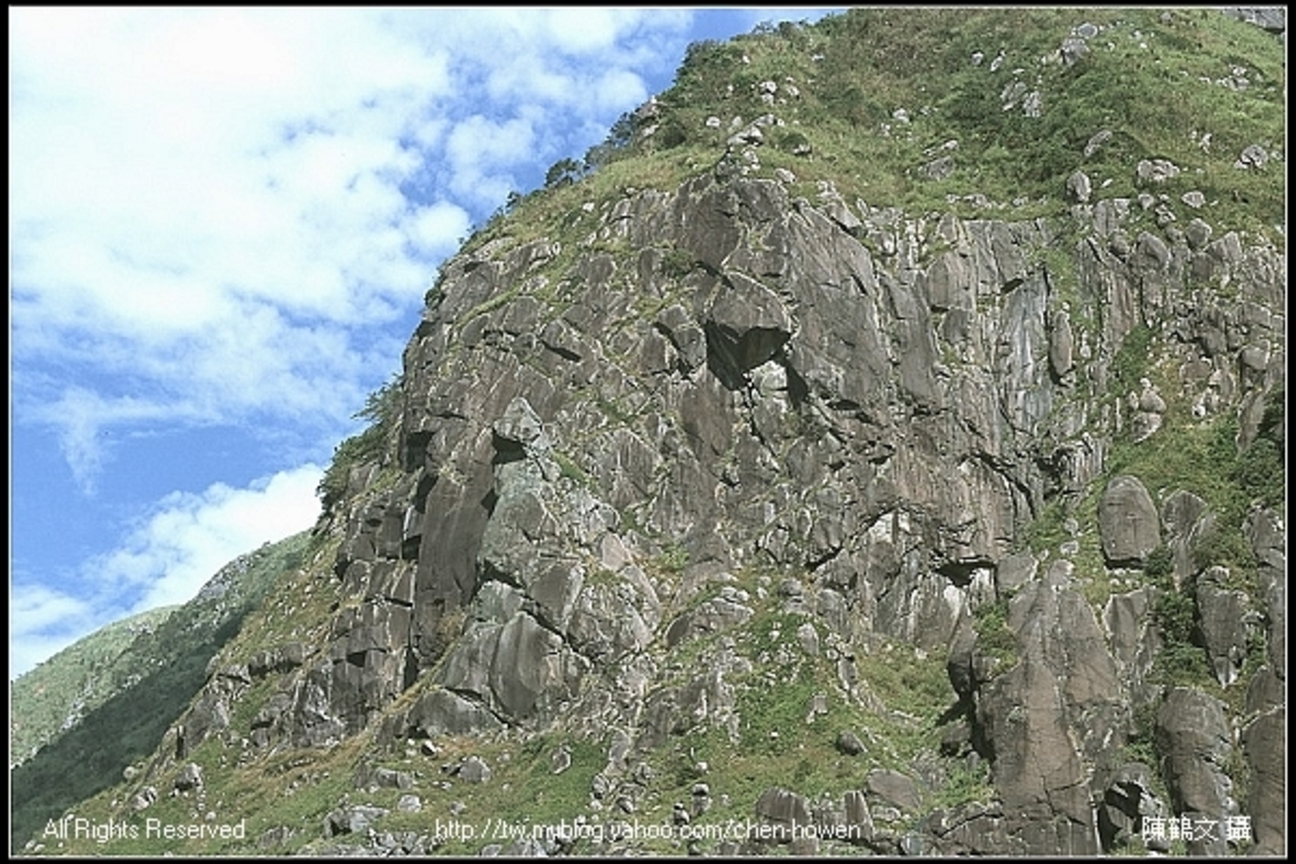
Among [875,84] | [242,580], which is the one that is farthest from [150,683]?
[875,84]

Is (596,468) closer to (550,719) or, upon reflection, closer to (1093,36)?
(550,719)

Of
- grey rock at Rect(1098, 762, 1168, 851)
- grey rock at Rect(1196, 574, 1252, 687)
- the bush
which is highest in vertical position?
the bush

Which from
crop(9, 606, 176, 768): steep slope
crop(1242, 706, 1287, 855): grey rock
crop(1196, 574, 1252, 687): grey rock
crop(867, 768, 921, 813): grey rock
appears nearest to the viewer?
crop(1242, 706, 1287, 855): grey rock

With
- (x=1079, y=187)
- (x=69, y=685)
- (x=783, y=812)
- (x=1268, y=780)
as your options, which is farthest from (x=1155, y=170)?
(x=69, y=685)

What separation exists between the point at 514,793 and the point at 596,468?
11.1 meters

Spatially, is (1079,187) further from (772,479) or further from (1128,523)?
(772,479)

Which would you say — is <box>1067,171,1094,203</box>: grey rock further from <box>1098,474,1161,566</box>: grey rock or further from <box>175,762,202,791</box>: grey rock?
<box>175,762,202,791</box>: grey rock

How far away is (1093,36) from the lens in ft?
184

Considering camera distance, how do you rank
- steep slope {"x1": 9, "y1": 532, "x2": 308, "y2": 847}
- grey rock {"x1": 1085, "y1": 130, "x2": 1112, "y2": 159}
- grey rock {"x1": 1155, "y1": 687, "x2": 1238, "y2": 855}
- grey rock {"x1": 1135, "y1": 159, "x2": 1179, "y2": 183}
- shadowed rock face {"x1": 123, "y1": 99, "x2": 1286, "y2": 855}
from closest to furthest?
grey rock {"x1": 1155, "y1": 687, "x2": 1238, "y2": 855} < shadowed rock face {"x1": 123, "y1": 99, "x2": 1286, "y2": 855} < grey rock {"x1": 1135, "y1": 159, "x2": 1179, "y2": 183} < grey rock {"x1": 1085, "y1": 130, "x2": 1112, "y2": 159} < steep slope {"x1": 9, "y1": 532, "x2": 308, "y2": 847}

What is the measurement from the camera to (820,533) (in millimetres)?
37281

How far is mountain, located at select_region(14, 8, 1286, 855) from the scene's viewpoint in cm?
2989

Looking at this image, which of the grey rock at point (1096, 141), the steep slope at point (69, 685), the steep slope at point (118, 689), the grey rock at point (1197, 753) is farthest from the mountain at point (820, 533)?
the steep slope at point (69, 685)

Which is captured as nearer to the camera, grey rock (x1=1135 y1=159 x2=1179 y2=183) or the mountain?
the mountain

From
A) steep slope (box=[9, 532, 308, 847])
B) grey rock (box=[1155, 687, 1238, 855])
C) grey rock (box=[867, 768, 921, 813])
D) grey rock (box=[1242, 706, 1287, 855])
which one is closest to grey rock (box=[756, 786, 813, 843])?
grey rock (box=[867, 768, 921, 813])
